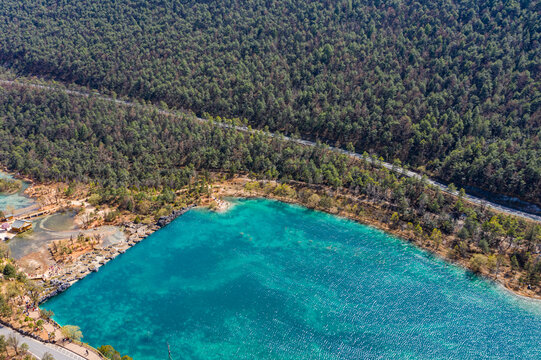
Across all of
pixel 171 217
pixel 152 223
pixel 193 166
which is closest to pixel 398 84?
pixel 193 166

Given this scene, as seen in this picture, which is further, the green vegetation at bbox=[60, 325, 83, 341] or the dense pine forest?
the dense pine forest

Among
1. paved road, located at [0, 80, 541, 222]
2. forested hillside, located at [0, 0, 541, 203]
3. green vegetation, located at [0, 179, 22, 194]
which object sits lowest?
green vegetation, located at [0, 179, 22, 194]

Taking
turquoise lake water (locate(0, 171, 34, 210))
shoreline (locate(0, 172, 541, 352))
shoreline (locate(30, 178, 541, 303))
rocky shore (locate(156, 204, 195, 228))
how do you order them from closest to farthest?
shoreline (locate(0, 172, 541, 352)) < shoreline (locate(30, 178, 541, 303)) < rocky shore (locate(156, 204, 195, 228)) < turquoise lake water (locate(0, 171, 34, 210))

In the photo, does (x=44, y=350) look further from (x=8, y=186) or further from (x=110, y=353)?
(x=8, y=186)

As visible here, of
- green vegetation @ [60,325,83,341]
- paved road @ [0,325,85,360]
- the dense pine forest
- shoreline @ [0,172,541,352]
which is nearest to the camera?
paved road @ [0,325,85,360]

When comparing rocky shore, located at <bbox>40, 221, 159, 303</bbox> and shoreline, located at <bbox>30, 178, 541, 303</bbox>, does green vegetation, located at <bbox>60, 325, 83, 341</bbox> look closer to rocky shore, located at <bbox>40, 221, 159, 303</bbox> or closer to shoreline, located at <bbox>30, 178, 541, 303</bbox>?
rocky shore, located at <bbox>40, 221, 159, 303</bbox>

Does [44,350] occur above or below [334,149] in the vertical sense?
below

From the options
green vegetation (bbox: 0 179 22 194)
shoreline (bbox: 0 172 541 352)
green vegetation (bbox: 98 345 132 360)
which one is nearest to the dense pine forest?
shoreline (bbox: 0 172 541 352)
